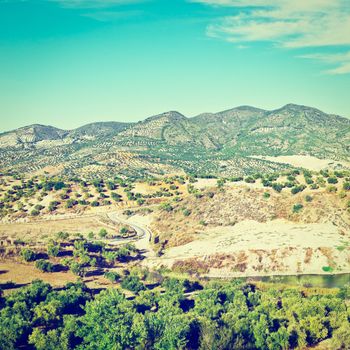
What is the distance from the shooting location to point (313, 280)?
272 ft

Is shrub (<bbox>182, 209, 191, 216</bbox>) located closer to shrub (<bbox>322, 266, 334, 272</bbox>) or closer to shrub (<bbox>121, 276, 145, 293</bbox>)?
shrub (<bbox>121, 276, 145, 293</bbox>)

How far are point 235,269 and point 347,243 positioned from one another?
93.5 feet

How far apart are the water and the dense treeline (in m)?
10.5

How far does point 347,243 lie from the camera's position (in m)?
94.5

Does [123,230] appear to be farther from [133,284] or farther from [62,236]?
[133,284]

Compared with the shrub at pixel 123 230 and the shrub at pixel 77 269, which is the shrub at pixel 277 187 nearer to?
the shrub at pixel 123 230

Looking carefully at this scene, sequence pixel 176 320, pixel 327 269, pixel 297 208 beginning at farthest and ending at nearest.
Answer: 1. pixel 297 208
2. pixel 327 269
3. pixel 176 320

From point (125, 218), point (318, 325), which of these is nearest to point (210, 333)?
point (318, 325)

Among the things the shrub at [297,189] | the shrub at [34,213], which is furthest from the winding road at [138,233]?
the shrub at [297,189]

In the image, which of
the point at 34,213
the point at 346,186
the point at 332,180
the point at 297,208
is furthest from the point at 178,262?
the point at 34,213

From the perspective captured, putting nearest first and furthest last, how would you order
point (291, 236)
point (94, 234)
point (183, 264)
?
point (183, 264) < point (291, 236) < point (94, 234)

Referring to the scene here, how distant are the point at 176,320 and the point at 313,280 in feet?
130

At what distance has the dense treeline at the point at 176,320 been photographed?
51812 millimetres

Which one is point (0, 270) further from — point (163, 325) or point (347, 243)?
point (347, 243)
